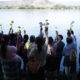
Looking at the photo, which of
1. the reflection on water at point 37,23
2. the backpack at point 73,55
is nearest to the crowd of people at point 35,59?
the backpack at point 73,55

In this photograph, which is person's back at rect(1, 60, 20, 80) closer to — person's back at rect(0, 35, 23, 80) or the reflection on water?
person's back at rect(0, 35, 23, 80)

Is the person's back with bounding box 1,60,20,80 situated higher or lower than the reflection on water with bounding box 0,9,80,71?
lower

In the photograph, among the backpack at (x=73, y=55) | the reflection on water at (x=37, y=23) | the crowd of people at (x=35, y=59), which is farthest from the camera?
the reflection on water at (x=37, y=23)

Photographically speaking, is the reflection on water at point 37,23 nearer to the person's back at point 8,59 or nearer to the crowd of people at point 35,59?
the crowd of people at point 35,59

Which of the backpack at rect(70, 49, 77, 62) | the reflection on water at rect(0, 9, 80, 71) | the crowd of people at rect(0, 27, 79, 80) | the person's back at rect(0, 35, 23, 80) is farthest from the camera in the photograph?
the reflection on water at rect(0, 9, 80, 71)

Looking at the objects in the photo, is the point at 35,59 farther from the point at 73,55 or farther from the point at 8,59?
the point at 73,55

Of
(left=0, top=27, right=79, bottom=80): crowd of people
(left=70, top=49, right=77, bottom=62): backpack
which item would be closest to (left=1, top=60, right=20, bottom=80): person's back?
(left=0, top=27, right=79, bottom=80): crowd of people

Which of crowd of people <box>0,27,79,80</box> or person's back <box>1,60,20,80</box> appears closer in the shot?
crowd of people <box>0,27,79,80</box>

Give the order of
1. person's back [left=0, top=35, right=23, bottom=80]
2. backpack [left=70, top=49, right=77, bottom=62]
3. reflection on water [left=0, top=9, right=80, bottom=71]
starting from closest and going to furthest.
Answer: person's back [left=0, top=35, right=23, bottom=80] < backpack [left=70, top=49, right=77, bottom=62] < reflection on water [left=0, top=9, right=80, bottom=71]

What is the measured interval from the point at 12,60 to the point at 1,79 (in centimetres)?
162

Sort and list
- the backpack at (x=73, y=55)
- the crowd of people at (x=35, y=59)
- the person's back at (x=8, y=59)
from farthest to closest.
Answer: the backpack at (x=73, y=55)
the person's back at (x=8, y=59)
the crowd of people at (x=35, y=59)

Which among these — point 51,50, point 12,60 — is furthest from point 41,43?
point 51,50

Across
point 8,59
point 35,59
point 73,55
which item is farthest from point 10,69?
point 73,55

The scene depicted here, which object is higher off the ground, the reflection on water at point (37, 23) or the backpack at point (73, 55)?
the reflection on water at point (37, 23)
